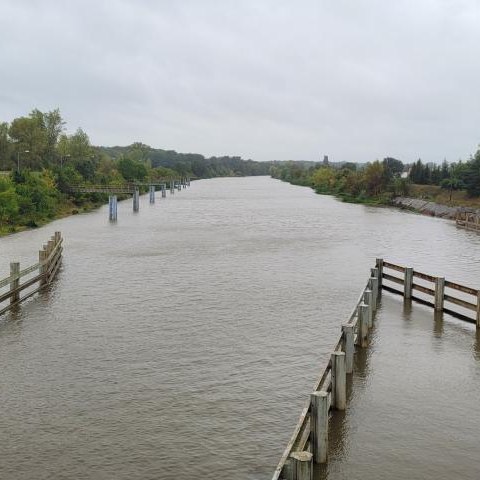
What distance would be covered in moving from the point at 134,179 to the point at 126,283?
408 ft

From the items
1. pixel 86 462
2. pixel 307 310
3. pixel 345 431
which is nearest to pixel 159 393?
pixel 86 462

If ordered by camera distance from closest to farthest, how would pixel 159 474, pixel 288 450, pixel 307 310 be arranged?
pixel 288 450, pixel 159 474, pixel 307 310

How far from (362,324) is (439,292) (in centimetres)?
639

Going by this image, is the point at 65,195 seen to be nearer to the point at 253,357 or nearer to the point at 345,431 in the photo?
the point at 253,357

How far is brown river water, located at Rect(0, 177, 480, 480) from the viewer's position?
13797mm

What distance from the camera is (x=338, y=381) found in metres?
15.6

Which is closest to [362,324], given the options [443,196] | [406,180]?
[443,196]

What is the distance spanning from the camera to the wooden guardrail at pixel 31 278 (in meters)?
27.1

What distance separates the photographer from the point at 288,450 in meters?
11.6

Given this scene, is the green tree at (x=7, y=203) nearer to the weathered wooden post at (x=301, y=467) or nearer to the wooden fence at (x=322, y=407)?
the wooden fence at (x=322, y=407)

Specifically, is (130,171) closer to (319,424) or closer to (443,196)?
(443,196)

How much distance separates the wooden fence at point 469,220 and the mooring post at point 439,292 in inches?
1867

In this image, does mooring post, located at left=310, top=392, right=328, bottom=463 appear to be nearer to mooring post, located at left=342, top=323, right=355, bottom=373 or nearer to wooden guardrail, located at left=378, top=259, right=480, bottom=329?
mooring post, located at left=342, top=323, right=355, bottom=373

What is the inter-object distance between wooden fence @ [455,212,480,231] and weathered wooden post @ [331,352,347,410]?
59.4 meters
